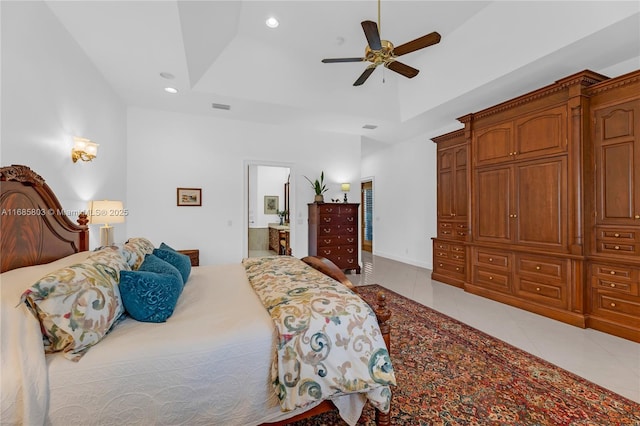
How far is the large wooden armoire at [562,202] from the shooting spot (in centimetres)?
270

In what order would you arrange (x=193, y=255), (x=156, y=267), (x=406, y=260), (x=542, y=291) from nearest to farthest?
1. (x=156, y=267)
2. (x=542, y=291)
3. (x=193, y=255)
4. (x=406, y=260)

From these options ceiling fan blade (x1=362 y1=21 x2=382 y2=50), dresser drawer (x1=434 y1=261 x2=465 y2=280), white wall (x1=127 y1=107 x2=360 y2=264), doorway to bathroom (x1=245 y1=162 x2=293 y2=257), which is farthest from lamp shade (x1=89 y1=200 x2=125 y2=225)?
doorway to bathroom (x1=245 y1=162 x2=293 y2=257)

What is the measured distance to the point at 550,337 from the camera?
269cm

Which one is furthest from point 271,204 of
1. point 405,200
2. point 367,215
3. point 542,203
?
point 542,203

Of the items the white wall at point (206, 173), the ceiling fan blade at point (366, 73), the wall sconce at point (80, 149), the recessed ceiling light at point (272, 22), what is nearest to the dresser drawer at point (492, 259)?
the ceiling fan blade at point (366, 73)

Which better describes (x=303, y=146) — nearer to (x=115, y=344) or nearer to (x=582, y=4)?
(x=582, y=4)

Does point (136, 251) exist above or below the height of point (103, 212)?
below

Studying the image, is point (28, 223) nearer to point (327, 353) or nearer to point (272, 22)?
point (327, 353)

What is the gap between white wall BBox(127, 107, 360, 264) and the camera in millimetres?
4414

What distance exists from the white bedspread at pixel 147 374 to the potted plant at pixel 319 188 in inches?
153

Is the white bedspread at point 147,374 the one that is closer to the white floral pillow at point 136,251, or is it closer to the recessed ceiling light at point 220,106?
the white floral pillow at point 136,251

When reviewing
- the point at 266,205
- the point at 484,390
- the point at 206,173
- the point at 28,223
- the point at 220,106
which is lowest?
the point at 484,390

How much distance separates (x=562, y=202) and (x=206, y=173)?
4.98 metres

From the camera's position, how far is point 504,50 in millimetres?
3283
